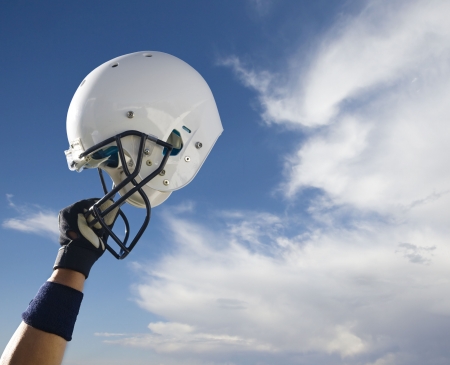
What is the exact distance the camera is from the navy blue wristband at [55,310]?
9.99ft

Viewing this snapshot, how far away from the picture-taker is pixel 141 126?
152 inches

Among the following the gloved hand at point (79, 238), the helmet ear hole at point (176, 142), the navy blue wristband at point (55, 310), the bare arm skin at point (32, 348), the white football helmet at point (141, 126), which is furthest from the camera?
the helmet ear hole at point (176, 142)

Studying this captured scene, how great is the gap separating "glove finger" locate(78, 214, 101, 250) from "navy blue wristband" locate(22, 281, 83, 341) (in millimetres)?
449

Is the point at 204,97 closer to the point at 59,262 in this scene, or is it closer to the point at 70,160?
the point at 70,160

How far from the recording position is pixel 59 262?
3.38m

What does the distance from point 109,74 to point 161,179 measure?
1145 millimetres

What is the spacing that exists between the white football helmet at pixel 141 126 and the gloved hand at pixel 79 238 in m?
0.11

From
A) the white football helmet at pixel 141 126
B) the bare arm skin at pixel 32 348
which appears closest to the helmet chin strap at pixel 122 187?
the white football helmet at pixel 141 126

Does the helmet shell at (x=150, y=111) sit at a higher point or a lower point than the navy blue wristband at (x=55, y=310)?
higher

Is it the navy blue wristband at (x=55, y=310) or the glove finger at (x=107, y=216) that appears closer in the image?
the navy blue wristband at (x=55, y=310)

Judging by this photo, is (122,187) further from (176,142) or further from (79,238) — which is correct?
(176,142)

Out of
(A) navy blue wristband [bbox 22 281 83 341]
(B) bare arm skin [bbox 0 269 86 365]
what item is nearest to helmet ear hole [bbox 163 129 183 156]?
(A) navy blue wristband [bbox 22 281 83 341]

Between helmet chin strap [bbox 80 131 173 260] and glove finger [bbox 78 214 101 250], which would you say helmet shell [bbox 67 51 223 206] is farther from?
glove finger [bbox 78 214 101 250]

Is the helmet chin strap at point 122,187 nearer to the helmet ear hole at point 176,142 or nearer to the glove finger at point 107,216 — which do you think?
the glove finger at point 107,216
